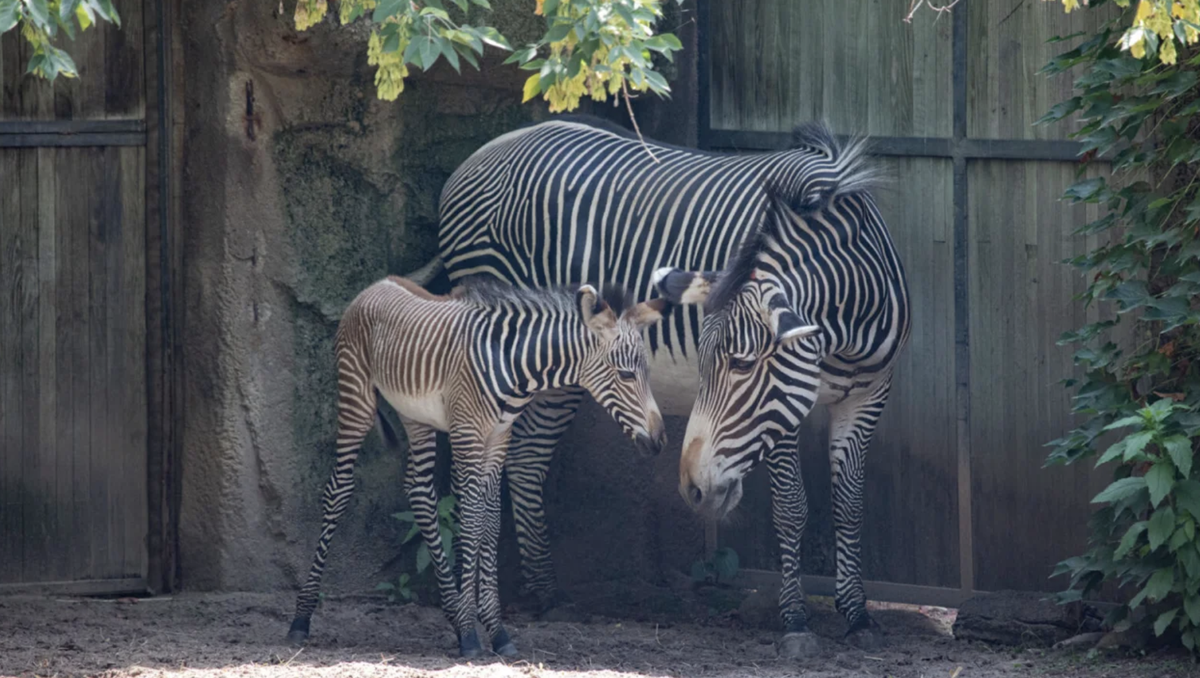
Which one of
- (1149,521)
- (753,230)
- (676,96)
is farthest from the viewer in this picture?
(676,96)

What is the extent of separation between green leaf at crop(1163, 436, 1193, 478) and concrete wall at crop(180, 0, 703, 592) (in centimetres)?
351

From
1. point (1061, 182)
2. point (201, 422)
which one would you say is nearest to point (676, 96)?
point (1061, 182)

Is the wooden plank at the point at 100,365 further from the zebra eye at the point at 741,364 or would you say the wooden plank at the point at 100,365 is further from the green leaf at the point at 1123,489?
the green leaf at the point at 1123,489

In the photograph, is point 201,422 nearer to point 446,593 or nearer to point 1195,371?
point 446,593

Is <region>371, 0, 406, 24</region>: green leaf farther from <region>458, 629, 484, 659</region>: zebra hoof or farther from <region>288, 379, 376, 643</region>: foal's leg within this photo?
<region>458, 629, 484, 659</region>: zebra hoof

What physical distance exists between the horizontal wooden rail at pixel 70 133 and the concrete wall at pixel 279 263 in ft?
0.90

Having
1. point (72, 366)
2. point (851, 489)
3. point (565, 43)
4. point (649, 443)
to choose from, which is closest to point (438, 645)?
point (649, 443)

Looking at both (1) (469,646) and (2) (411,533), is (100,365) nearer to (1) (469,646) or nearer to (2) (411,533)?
(2) (411,533)

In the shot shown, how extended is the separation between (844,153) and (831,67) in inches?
36.1

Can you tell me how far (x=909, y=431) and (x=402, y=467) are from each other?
2.41m

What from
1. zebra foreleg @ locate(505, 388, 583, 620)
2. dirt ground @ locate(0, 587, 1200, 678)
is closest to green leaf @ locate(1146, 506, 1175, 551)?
dirt ground @ locate(0, 587, 1200, 678)

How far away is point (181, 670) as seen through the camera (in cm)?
545

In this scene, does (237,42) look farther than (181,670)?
Yes

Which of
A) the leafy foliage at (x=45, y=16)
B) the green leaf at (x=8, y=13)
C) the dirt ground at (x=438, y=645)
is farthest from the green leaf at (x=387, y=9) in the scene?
the dirt ground at (x=438, y=645)
